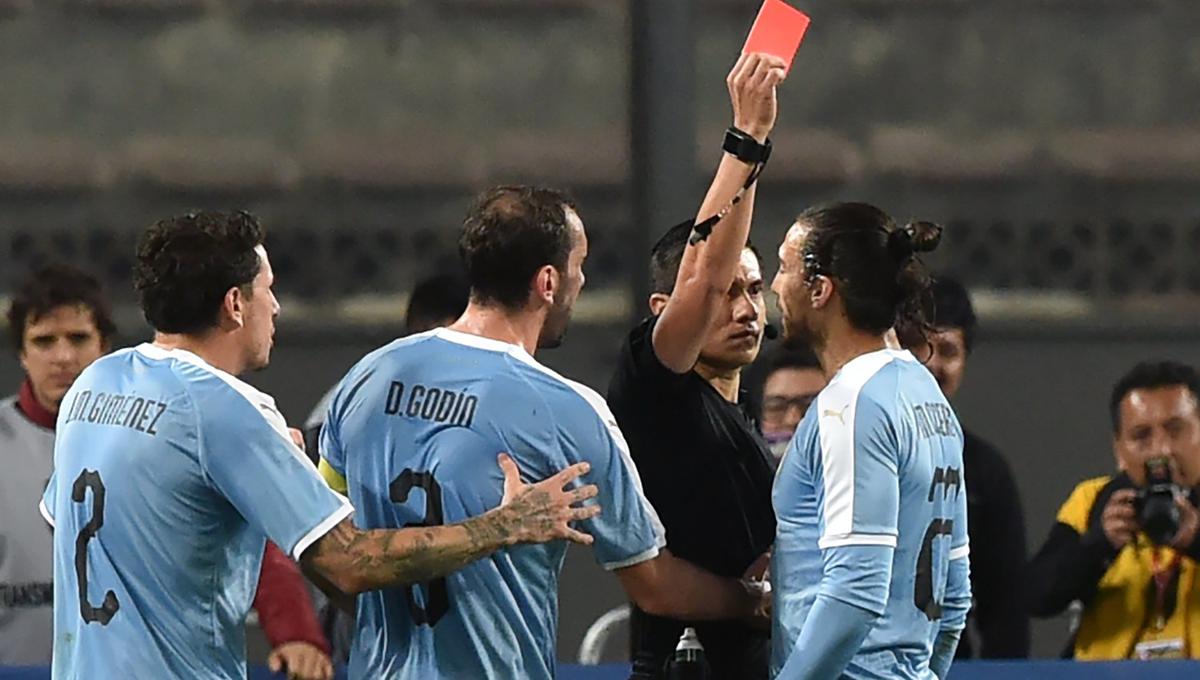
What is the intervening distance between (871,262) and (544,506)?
0.69 meters

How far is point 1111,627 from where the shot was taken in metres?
4.93

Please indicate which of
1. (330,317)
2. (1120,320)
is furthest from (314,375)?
(1120,320)

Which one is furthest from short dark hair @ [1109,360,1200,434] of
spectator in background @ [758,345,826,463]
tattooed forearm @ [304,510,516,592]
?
tattooed forearm @ [304,510,516,592]

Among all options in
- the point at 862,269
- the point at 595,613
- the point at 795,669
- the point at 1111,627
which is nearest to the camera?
the point at 795,669

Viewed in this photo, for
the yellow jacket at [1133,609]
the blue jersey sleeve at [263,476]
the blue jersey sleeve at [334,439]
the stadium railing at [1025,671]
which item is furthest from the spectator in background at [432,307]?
the blue jersey sleeve at [263,476]

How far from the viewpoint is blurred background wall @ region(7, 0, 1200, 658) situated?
7.19m

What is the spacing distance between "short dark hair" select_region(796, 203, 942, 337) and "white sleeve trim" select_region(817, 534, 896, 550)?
1.25 ft

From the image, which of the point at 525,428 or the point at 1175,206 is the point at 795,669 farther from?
the point at 1175,206

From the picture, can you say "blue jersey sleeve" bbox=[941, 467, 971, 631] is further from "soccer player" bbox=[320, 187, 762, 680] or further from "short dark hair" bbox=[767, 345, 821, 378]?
"short dark hair" bbox=[767, 345, 821, 378]

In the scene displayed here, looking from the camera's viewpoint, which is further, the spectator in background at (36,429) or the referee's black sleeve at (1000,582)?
the referee's black sleeve at (1000,582)

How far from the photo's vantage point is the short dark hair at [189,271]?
132 inches

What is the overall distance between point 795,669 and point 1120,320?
4200 mm

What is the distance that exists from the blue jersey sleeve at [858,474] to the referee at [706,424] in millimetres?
307

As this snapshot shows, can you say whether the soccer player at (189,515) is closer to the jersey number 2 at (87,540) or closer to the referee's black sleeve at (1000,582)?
the jersey number 2 at (87,540)
